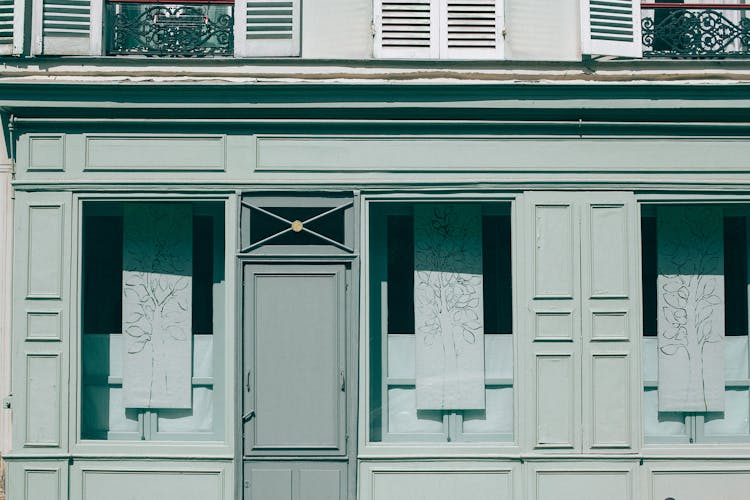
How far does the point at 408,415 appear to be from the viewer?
9531 millimetres

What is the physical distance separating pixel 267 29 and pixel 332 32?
1.98ft

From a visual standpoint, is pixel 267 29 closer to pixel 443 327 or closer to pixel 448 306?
pixel 448 306

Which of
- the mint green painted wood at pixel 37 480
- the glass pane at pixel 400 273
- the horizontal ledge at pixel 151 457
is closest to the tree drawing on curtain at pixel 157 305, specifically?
the horizontal ledge at pixel 151 457

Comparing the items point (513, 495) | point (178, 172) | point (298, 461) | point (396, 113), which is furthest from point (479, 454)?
point (178, 172)

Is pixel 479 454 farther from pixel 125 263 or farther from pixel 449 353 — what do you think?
pixel 125 263

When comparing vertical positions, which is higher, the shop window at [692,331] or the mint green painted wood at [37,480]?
the shop window at [692,331]

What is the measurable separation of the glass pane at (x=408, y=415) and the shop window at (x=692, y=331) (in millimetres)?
2019

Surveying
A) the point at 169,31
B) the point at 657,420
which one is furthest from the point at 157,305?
the point at 657,420

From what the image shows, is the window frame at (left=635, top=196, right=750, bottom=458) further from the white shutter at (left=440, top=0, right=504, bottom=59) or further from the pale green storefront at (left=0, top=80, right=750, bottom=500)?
the white shutter at (left=440, top=0, right=504, bottom=59)

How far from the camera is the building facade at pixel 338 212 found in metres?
9.15

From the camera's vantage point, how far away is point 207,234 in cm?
960

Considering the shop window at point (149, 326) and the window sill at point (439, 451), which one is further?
the shop window at point (149, 326)

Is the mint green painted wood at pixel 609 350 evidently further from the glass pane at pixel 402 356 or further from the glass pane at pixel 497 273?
the glass pane at pixel 402 356

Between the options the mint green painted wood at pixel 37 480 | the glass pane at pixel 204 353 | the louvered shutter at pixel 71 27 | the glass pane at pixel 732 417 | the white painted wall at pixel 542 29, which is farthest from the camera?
the glass pane at pixel 732 417
